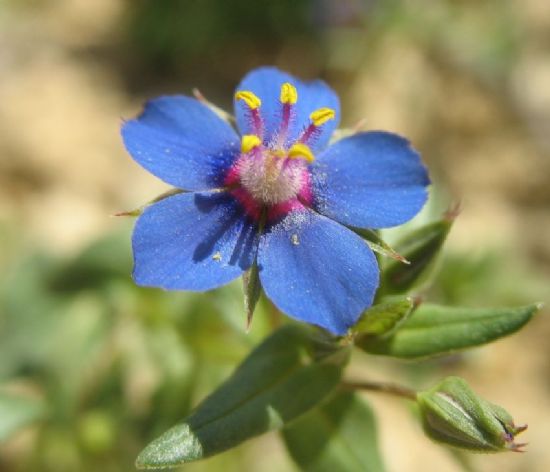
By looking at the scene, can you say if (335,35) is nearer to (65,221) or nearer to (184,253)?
(65,221)

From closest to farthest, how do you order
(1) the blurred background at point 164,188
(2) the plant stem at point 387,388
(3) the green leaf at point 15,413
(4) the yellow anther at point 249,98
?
(4) the yellow anther at point 249,98
(2) the plant stem at point 387,388
(3) the green leaf at point 15,413
(1) the blurred background at point 164,188

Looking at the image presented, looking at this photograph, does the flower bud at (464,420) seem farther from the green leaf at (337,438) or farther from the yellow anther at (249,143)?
the yellow anther at (249,143)

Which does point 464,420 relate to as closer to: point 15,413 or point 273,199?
point 273,199

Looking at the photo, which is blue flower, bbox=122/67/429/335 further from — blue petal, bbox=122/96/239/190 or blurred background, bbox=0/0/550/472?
blurred background, bbox=0/0/550/472

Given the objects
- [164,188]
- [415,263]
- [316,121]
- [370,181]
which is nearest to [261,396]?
[415,263]

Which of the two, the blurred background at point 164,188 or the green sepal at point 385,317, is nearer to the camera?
the green sepal at point 385,317

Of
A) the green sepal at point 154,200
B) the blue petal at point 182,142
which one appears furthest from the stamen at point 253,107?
the green sepal at point 154,200

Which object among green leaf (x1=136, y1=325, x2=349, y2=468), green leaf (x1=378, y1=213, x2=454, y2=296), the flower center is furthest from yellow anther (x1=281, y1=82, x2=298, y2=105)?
green leaf (x1=136, y1=325, x2=349, y2=468)

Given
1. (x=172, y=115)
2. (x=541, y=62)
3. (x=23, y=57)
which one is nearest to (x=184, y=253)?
(x=172, y=115)

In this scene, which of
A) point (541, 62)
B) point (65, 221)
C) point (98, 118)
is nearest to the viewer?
point (65, 221)
